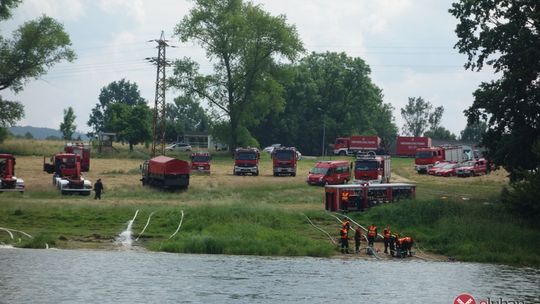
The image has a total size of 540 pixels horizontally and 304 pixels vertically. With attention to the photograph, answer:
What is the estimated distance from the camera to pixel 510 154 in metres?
63.1

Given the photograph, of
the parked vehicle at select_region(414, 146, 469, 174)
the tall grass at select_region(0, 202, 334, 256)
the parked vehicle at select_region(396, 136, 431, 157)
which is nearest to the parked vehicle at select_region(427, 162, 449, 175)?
the parked vehicle at select_region(414, 146, 469, 174)

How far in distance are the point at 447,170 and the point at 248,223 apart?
42.1 meters

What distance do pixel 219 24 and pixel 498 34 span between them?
206ft

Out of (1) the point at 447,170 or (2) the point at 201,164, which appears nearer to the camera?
(2) the point at 201,164

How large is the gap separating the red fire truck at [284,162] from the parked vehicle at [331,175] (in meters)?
8.77

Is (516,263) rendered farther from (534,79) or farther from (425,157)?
(425,157)

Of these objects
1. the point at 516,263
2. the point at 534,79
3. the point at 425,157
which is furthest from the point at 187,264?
the point at 425,157

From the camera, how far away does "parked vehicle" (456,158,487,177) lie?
3661 inches

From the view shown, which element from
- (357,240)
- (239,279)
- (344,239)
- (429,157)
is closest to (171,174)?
(344,239)

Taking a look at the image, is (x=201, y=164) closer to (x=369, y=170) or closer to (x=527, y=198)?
(x=369, y=170)

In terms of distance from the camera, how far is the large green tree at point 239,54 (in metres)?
121

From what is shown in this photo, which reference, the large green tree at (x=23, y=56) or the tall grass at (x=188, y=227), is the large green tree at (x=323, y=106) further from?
the tall grass at (x=188, y=227)

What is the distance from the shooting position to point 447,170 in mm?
93625

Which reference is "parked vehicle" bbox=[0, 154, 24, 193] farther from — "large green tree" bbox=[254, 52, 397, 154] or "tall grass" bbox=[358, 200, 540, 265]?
"large green tree" bbox=[254, 52, 397, 154]
